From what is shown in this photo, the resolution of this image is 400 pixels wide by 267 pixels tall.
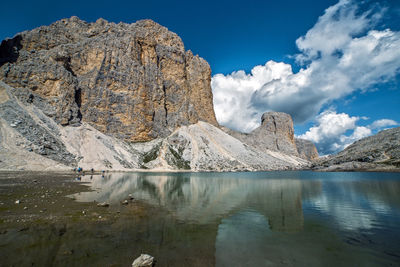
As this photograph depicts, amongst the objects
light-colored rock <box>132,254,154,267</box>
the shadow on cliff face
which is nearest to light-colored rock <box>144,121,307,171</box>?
the shadow on cliff face

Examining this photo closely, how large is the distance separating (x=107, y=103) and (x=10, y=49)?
5961 cm

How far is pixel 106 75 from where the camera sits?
137625 mm

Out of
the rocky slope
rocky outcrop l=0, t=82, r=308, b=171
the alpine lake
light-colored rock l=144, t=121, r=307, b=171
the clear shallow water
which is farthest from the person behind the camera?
A: light-colored rock l=144, t=121, r=307, b=171

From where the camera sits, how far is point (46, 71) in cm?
11069

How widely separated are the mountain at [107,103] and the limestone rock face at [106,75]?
0.58 m

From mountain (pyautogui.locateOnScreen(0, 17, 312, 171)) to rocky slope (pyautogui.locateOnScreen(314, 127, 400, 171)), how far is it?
48723 millimetres

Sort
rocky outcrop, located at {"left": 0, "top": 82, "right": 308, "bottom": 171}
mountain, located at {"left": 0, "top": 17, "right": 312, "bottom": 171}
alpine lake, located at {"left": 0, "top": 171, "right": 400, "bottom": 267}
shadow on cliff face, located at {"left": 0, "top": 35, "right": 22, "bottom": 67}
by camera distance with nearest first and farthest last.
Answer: alpine lake, located at {"left": 0, "top": 171, "right": 400, "bottom": 267}
rocky outcrop, located at {"left": 0, "top": 82, "right": 308, "bottom": 171}
mountain, located at {"left": 0, "top": 17, "right": 312, "bottom": 171}
shadow on cliff face, located at {"left": 0, "top": 35, "right": 22, "bottom": 67}

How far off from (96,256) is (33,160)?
7355 centimetres

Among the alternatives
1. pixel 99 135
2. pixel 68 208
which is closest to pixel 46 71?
pixel 99 135

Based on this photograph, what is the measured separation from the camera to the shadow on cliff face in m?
114

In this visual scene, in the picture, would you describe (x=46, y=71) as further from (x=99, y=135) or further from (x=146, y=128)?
(x=146, y=128)

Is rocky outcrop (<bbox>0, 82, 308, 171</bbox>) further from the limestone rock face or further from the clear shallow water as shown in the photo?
the clear shallow water

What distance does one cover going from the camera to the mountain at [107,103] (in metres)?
84.1

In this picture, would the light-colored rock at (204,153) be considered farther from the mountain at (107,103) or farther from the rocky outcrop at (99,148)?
the mountain at (107,103)
